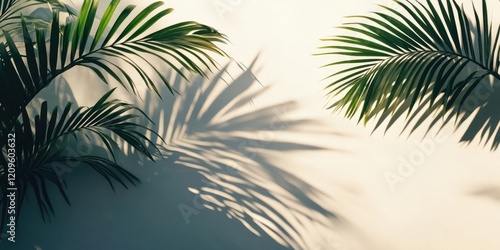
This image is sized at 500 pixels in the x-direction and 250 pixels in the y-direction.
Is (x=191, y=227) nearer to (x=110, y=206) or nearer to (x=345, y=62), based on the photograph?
(x=110, y=206)

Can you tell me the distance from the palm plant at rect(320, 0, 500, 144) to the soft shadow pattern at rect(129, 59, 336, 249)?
0.29m

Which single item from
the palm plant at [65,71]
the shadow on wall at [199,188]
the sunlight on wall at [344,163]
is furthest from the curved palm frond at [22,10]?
the shadow on wall at [199,188]

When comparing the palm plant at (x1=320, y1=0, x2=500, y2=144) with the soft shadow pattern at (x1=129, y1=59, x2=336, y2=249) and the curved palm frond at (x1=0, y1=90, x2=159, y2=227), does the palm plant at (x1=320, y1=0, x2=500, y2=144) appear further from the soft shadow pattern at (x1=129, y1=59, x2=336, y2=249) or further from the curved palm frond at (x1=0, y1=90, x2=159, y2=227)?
the curved palm frond at (x1=0, y1=90, x2=159, y2=227)

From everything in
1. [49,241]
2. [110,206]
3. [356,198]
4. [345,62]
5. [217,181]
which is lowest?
[49,241]

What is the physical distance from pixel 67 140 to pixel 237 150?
76 centimetres

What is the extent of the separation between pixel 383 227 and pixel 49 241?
1.49m

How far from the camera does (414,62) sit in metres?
2.21

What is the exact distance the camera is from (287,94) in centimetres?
244

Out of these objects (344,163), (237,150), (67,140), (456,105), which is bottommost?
(67,140)

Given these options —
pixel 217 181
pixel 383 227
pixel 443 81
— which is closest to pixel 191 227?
pixel 217 181

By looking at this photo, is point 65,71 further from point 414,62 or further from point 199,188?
point 414,62

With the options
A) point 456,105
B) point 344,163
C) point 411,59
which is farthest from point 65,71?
point 456,105

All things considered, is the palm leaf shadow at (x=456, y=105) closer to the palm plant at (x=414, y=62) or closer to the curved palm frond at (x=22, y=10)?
the palm plant at (x=414, y=62)

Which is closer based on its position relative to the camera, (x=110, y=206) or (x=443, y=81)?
(x=443, y=81)
